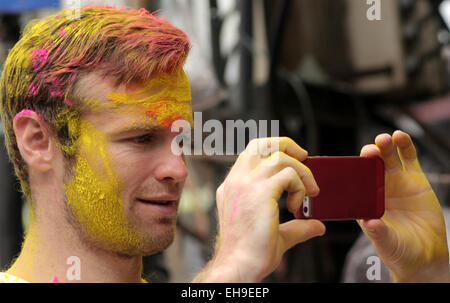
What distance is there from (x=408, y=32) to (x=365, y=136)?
25.4 inches

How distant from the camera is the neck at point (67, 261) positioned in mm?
1095

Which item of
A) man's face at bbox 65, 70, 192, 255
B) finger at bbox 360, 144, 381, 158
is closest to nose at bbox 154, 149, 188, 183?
man's face at bbox 65, 70, 192, 255

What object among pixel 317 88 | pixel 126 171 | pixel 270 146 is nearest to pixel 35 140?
pixel 126 171

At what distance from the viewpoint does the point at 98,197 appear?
42.1 inches

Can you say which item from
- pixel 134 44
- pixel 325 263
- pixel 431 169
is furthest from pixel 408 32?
pixel 134 44

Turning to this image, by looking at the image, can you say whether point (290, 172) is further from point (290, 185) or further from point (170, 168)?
point (170, 168)

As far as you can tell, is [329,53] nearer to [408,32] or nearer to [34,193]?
[408,32]

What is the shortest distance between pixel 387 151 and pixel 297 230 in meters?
0.28

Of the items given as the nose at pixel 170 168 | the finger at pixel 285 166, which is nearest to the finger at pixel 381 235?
the finger at pixel 285 166

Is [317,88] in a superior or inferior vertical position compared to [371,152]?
superior

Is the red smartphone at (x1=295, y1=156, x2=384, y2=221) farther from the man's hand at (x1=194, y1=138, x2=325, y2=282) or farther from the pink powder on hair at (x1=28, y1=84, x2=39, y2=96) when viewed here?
the pink powder on hair at (x1=28, y1=84, x2=39, y2=96)

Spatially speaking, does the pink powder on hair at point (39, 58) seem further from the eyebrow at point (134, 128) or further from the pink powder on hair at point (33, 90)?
the eyebrow at point (134, 128)

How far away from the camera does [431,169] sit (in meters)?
3.16

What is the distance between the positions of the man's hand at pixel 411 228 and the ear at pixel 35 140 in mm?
662
